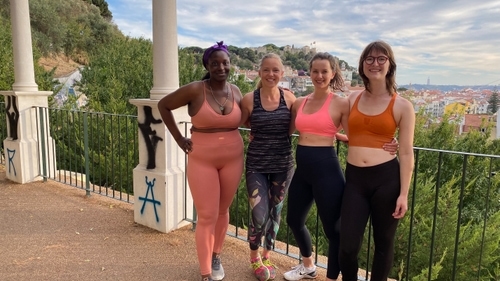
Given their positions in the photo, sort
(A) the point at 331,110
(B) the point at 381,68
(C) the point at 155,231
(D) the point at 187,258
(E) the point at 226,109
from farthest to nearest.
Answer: (C) the point at 155,231
(D) the point at 187,258
(E) the point at 226,109
(A) the point at 331,110
(B) the point at 381,68

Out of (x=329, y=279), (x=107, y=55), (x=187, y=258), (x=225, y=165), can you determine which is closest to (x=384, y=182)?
(x=329, y=279)

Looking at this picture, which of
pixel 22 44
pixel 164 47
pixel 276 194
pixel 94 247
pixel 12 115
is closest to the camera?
pixel 276 194

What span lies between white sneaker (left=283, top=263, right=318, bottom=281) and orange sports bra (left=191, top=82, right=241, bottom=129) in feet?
4.55

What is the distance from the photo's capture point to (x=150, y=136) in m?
4.23

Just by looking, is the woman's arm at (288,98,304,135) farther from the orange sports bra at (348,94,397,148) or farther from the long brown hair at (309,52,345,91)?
the orange sports bra at (348,94,397,148)

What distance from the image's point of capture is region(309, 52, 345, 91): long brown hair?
2736 mm

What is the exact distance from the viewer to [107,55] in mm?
→ 18953

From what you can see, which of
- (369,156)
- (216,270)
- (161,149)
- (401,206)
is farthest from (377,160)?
(161,149)

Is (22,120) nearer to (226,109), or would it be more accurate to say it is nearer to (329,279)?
(226,109)

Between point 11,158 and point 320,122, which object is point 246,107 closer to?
point 320,122

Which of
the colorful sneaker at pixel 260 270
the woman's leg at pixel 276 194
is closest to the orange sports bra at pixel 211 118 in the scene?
the woman's leg at pixel 276 194

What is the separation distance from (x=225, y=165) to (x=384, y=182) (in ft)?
3.76

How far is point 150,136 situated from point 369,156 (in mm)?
2602

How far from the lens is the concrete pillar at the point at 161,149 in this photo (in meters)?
4.09
